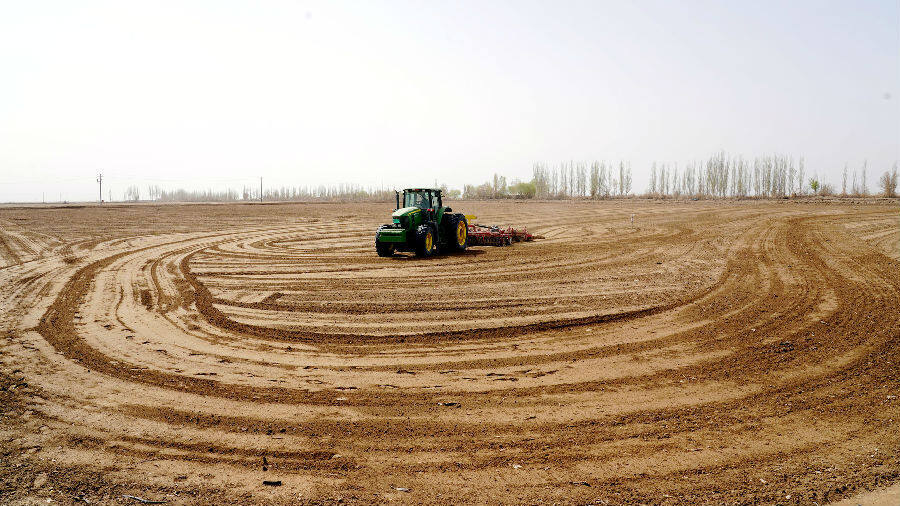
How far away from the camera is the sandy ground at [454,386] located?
A: 15.2ft

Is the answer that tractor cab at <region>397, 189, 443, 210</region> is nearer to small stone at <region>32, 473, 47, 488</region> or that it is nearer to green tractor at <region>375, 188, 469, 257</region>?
green tractor at <region>375, 188, 469, 257</region>

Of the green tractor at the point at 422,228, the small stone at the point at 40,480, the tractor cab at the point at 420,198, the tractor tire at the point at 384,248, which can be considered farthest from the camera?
the tractor cab at the point at 420,198

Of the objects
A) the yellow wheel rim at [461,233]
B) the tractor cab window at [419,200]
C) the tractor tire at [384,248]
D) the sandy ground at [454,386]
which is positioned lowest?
the sandy ground at [454,386]

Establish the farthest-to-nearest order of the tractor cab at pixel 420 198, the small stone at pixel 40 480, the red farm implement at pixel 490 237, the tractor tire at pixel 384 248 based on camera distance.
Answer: the red farm implement at pixel 490 237 → the tractor cab at pixel 420 198 → the tractor tire at pixel 384 248 → the small stone at pixel 40 480

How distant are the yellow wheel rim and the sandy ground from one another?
15.5ft

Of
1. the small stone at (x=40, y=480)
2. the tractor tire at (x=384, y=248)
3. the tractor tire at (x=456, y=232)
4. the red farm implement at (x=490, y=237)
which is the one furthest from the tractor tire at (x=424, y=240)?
the small stone at (x=40, y=480)

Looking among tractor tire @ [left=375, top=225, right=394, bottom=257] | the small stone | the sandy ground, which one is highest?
tractor tire @ [left=375, top=225, right=394, bottom=257]

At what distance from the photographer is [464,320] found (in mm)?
9656

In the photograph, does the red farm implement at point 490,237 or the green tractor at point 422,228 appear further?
the red farm implement at point 490,237

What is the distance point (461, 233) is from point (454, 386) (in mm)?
13123

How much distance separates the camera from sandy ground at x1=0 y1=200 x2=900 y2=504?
4641mm

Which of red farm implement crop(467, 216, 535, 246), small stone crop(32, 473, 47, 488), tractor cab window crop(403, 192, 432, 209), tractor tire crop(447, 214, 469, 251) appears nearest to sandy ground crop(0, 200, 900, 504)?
small stone crop(32, 473, 47, 488)

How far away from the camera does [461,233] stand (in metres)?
19.6

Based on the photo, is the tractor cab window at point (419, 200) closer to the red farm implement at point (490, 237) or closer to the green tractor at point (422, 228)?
the green tractor at point (422, 228)
